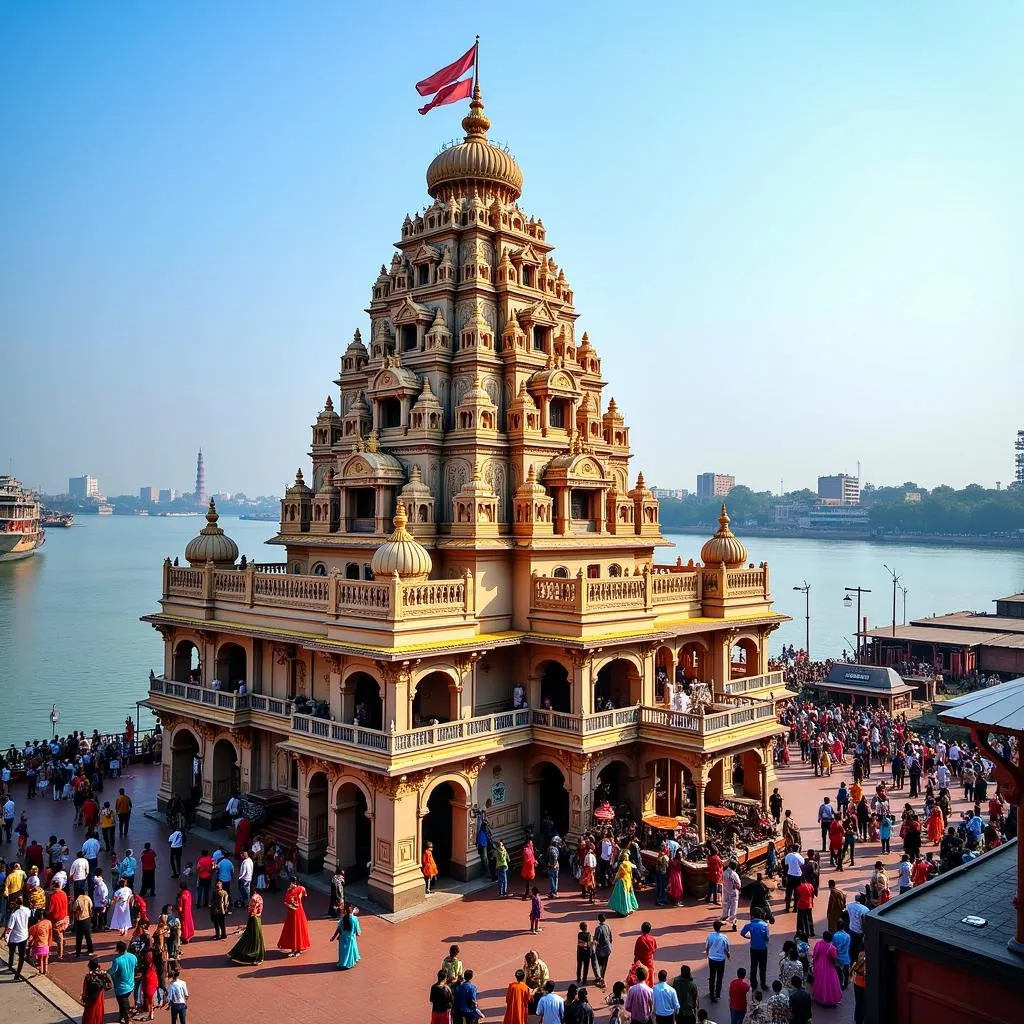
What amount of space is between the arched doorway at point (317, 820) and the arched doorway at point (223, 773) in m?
4.27

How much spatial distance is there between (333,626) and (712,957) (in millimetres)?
11522

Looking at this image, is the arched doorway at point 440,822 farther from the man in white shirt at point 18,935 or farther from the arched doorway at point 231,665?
the man in white shirt at point 18,935

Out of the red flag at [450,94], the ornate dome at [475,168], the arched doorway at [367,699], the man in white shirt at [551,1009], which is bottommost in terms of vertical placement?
the man in white shirt at [551,1009]

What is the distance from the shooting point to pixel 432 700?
23.1m

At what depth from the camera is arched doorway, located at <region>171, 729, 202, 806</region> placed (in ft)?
86.9

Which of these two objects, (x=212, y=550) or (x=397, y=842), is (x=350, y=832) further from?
(x=212, y=550)

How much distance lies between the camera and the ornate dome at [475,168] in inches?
1102

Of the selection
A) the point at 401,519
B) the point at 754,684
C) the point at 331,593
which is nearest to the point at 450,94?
the point at 401,519

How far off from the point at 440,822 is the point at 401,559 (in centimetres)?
733

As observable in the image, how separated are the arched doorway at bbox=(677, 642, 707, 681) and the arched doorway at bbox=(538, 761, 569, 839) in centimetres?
568

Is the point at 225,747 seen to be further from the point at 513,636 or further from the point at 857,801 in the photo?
the point at 857,801

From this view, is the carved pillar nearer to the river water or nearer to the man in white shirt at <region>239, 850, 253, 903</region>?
the man in white shirt at <region>239, 850, 253, 903</region>

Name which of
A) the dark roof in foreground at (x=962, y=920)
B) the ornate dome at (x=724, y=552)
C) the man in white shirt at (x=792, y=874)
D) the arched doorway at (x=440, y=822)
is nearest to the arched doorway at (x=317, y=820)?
the arched doorway at (x=440, y=822)

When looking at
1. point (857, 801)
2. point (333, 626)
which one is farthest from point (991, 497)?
point (333, 626)
